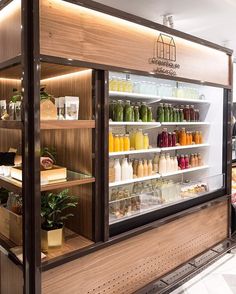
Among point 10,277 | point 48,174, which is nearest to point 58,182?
point 48,174

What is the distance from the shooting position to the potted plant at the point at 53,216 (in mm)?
2176

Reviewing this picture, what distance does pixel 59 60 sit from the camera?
6.46 feet

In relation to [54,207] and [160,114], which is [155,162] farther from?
[54,207]

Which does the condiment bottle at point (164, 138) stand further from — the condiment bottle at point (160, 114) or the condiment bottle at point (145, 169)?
the condiment bottle at point (145, 169)

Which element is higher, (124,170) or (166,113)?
(166,113)

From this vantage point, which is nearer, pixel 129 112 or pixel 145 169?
pixel 129 112

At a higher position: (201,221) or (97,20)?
(97,20)

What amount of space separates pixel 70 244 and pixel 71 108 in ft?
3.25

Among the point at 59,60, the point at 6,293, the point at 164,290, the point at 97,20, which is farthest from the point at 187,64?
the point at 6,293

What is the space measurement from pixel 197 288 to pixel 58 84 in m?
2.25

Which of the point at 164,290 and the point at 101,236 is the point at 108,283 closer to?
the point at 101,236

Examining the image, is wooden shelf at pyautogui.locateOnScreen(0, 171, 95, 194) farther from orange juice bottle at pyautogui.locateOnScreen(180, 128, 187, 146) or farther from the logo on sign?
orange juice bottle at pyautogui.locateOnScreen(180, 128, 187, 146)

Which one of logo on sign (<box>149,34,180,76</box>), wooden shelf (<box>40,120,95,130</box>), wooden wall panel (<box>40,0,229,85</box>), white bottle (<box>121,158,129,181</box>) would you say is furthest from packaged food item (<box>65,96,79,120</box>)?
white bottle (<box>121,158,129,181</box>)

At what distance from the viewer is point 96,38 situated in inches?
85.9
